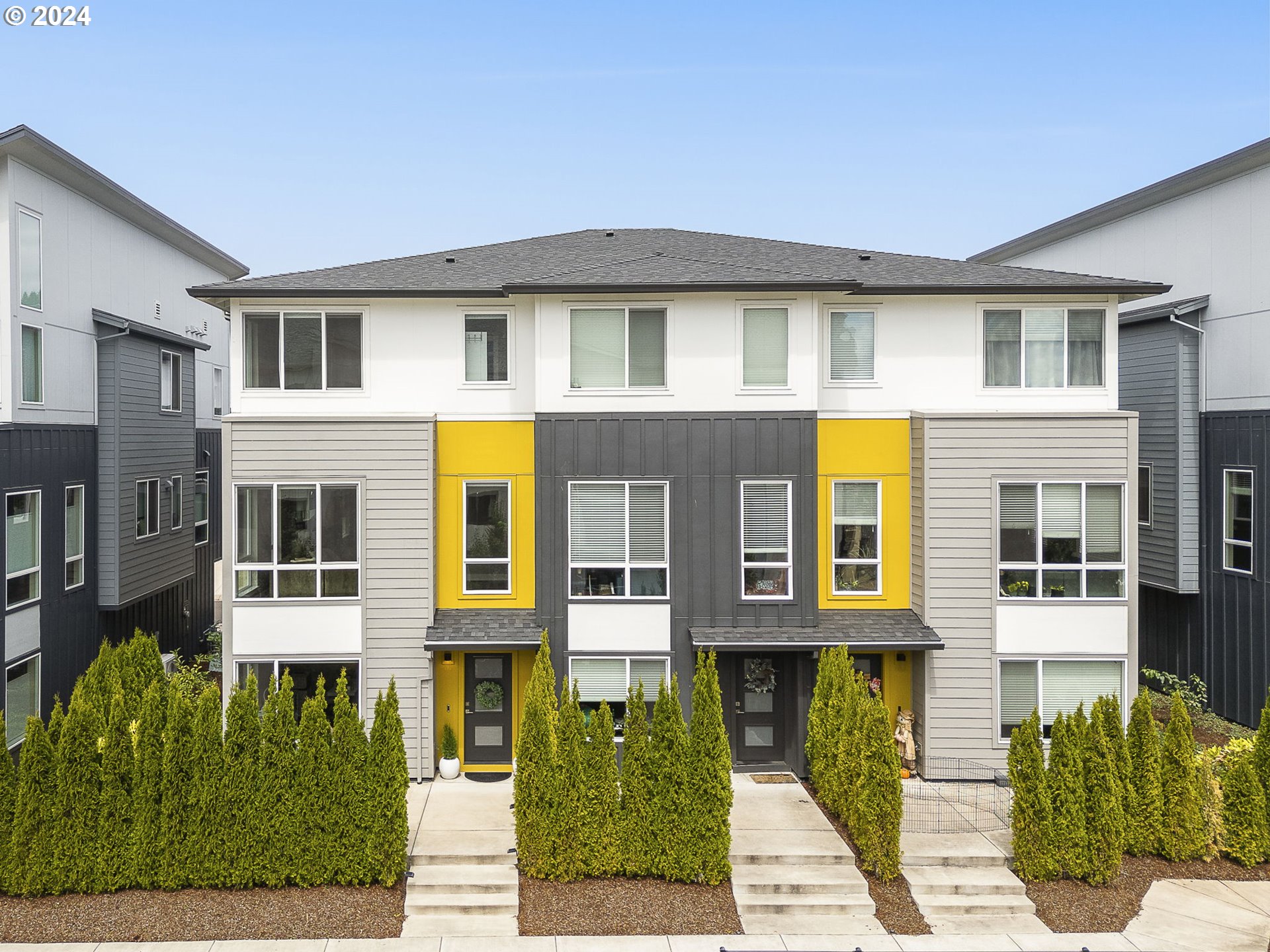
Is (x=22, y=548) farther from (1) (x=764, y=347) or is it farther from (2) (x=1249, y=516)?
(2) (x=1249, y=516)

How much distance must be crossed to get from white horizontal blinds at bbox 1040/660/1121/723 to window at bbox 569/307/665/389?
26.6 feet

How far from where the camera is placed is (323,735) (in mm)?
9898

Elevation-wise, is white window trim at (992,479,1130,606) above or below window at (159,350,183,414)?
below

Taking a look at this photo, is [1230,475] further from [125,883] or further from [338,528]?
[125,883]

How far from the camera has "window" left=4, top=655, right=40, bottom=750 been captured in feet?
44.6

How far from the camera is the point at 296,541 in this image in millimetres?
13109

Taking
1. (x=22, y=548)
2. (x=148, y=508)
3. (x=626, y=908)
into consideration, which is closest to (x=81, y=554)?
(x=22, y=548)

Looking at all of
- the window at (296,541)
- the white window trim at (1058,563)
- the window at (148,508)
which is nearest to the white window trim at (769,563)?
the white window trim at (1058,563)

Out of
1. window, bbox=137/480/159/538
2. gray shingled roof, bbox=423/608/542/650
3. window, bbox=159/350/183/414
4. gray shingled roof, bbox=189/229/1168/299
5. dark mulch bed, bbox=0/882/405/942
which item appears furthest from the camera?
window, bbox=159/350/183/414

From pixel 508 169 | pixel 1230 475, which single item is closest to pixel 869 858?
pixel 1230 475

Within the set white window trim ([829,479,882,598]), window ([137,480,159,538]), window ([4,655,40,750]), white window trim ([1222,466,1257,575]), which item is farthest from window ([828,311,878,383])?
window ([4,655,40,750])

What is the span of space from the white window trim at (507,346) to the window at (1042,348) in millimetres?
8217

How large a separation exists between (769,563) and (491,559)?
472cm

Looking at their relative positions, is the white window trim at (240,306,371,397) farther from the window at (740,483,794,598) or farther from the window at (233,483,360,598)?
the window at (740,483,794,598)
